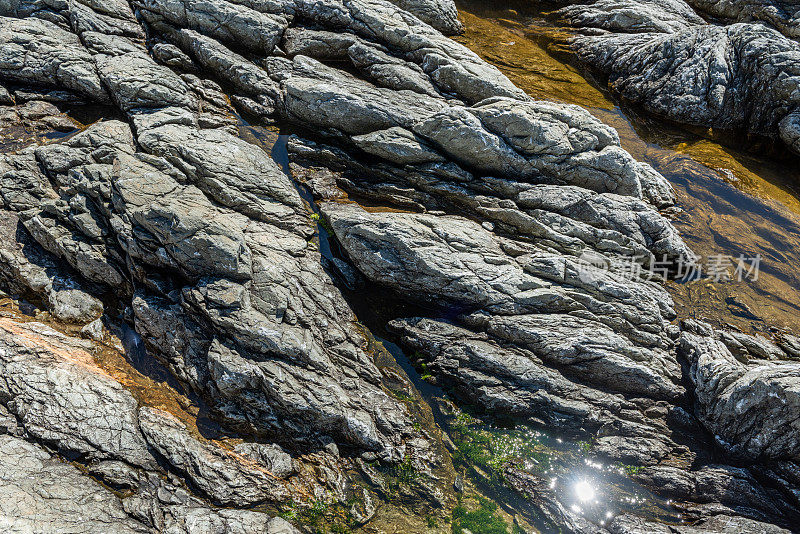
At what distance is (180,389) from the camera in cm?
1537

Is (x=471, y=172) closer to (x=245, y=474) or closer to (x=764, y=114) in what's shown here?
(x=245, y=474)

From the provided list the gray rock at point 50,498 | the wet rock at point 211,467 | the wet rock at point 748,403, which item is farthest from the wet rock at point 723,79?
the gray rock at point 50,498

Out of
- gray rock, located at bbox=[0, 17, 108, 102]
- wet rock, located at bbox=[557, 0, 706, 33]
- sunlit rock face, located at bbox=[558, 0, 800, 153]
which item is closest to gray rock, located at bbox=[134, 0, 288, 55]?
gray rock, located at bbox=[0, 17, 108, 102]

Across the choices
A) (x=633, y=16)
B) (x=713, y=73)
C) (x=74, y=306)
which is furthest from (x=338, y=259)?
(x=633, y=16)

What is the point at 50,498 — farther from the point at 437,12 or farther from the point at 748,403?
the point at 437,12

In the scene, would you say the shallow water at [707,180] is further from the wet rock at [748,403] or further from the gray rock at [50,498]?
the gray rock at [50,498]

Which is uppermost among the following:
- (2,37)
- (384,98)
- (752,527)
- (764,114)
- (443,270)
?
(764,114)

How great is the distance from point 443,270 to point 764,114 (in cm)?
2547

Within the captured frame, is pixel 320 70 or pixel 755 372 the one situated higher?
pixel 320 70

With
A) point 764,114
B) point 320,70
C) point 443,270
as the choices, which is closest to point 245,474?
point 443,270
